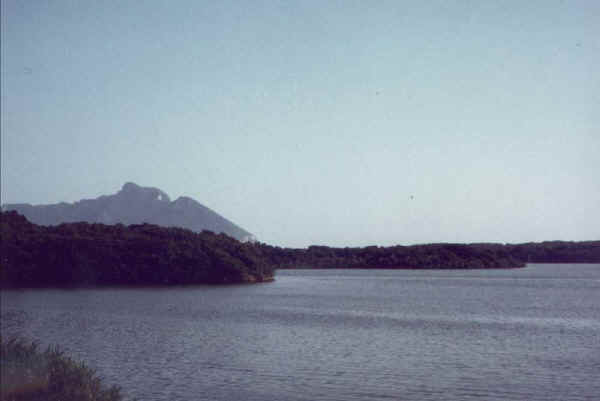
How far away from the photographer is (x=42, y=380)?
13.3m

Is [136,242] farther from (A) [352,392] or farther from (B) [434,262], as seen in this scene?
(B) [434,262]

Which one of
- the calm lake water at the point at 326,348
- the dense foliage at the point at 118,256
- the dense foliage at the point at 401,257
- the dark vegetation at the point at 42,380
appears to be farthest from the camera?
the dense foliage at the point at 401,257

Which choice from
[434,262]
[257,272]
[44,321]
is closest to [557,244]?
[434,262]

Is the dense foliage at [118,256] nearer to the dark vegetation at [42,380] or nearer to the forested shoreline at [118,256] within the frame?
the forested shoreline at [118,256]

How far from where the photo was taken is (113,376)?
22281 millimetres

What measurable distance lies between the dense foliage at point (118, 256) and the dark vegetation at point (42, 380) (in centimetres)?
6016

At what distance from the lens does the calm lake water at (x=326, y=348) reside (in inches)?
829

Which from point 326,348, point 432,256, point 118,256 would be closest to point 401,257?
point 432,256

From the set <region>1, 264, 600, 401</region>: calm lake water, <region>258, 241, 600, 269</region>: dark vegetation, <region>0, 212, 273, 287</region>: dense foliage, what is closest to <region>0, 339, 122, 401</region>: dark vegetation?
<region>1, 264, 600, 401</region>: calm lake water

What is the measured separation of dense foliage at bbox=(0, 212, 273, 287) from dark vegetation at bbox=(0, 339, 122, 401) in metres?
60.2

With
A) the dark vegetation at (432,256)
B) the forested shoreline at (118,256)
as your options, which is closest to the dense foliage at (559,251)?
the dark vegetation at (432,256)

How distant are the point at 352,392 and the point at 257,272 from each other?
85.7 meters

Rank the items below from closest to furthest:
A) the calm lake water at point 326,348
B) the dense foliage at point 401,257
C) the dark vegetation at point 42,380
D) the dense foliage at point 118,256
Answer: the dark vegetation at point 42,380, the calm lake water at point 326,348, the dense foliage at point 118,256, the dense foliage at point 401,257

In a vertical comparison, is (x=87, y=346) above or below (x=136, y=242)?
below
